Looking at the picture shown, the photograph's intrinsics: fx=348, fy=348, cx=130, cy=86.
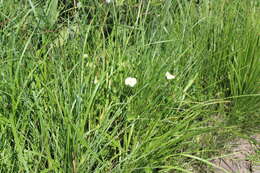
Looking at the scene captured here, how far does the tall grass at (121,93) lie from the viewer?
1193 mm

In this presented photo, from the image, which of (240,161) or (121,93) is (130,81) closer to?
(121,93)

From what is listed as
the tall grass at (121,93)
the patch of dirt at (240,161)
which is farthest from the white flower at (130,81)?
the patch of dirt at (240,161)

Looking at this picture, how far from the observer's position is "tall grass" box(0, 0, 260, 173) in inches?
47.0

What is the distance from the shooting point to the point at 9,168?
1148 millimetres

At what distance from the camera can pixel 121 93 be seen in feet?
4.68

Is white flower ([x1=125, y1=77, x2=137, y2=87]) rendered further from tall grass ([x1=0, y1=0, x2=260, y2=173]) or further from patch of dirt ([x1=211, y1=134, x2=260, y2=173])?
patch of dirt ([x1=211, y1=134, x2=260, y2=173])

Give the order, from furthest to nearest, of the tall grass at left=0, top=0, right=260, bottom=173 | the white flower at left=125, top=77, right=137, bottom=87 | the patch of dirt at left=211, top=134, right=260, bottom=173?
the patch of dirt at left=211, top=134, right=260, bottom=173, the white flower at left=125, top=77, right=137, bottom=87, the tall grass at left=0, top=0, right=260, bottom=173

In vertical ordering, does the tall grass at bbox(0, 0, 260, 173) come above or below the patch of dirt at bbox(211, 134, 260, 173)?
above

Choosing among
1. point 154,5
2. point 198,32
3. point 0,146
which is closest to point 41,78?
point 0,146

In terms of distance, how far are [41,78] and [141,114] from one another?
415 millimetres

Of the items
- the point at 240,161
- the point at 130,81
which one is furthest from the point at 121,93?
the point at 240,161

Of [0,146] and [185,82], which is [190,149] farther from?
[0,146]

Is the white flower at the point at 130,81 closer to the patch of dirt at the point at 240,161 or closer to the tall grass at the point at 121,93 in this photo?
the tall grass at the point at 121,93

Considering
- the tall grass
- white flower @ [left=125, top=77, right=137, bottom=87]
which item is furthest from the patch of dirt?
white flower @ [left=125, top=77, right=137, bottom=87]
